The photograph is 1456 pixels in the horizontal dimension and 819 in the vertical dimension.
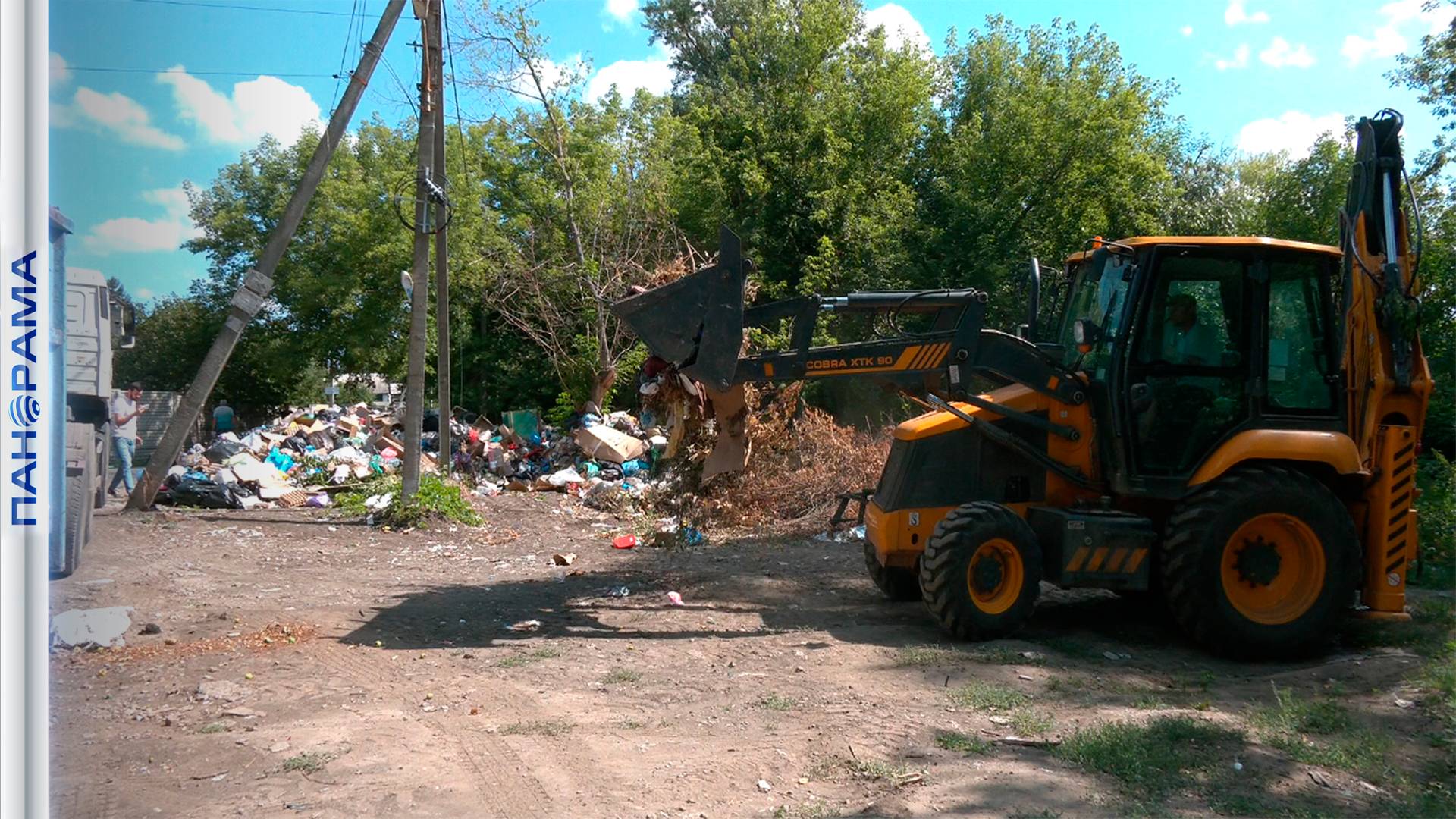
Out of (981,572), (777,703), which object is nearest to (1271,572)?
(981,572)

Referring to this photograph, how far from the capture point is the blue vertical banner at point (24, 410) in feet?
9.86

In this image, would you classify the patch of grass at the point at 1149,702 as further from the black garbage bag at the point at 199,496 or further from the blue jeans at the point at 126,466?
the black garbage bag at the point at 199,496

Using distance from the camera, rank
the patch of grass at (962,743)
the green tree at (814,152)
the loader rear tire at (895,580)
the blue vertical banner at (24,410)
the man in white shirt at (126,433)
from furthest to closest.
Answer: the green tree at (814,152) < the man in white shirt at (126,433) < the loader rear tire at (895,580) < the patch of grass at (962,743) < the blue vertical banner at (24,410)

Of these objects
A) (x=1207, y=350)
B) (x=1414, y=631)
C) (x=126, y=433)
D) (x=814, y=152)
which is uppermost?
(x=814, y=152)

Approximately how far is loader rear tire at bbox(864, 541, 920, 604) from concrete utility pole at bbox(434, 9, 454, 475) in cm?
843

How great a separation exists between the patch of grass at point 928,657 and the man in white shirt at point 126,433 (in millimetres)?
7364

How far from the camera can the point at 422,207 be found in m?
13.4

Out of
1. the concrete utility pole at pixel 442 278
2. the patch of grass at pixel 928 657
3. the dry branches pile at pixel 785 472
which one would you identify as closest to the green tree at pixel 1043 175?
the dry branches pile at pixel 785 472

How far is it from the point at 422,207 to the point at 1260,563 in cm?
1071

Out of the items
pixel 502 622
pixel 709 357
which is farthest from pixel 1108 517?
pixel 502 622

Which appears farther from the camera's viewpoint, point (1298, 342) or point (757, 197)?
point (757, 197)

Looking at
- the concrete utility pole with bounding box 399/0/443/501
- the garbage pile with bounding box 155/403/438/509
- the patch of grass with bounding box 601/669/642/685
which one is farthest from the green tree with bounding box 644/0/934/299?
the patch of grass with bounding box 601/669/642/685

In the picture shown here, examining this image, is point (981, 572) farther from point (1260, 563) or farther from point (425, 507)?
point (425, 507)

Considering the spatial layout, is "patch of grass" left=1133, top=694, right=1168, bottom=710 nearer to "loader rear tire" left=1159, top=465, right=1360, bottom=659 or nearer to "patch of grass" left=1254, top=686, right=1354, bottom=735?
"patch of grass" left=1254, top=686, right=1354, bottom=735
